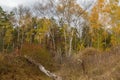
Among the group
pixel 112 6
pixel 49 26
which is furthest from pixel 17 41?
pixel 112 6

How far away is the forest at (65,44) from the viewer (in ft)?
36.7

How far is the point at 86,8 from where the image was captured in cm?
3050

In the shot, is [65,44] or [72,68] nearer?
[72,68]

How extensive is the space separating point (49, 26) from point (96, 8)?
1197 cm

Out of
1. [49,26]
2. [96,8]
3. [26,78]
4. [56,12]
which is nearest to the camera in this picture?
[26,78]

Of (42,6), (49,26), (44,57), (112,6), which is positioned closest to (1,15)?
(49,26)

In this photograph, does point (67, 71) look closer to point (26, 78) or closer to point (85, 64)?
point (85, 64)

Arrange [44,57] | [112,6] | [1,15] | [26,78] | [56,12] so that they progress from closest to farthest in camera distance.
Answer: [26,78] → [44,57] → [112,6] → [56,12] → [1,15]

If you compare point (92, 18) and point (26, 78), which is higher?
point (92, 18)

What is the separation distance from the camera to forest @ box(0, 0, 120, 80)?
11188 millimetres

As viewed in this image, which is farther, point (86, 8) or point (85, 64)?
point (86, 8)

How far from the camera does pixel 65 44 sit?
114 ft

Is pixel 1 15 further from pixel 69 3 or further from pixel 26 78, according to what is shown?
pixel 26 78

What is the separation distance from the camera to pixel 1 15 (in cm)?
4900
